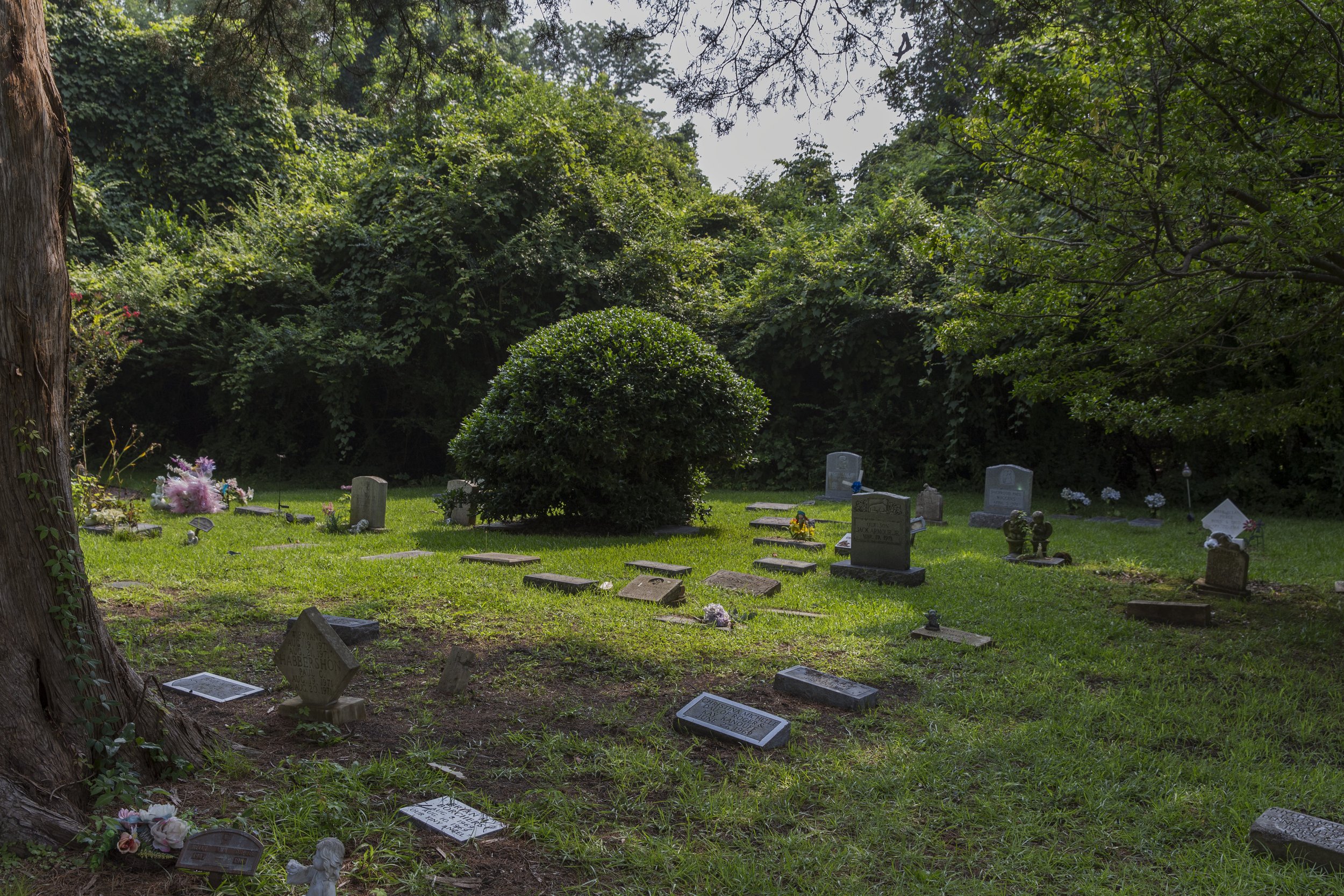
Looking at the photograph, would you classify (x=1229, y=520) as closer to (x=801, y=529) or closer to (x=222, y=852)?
(x=801, y=529)

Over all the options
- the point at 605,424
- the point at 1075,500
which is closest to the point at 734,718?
the point at 605,424

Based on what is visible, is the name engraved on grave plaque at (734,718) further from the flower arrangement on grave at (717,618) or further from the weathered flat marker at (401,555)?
the weathered flat marker at (401,555)

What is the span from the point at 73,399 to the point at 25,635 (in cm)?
858

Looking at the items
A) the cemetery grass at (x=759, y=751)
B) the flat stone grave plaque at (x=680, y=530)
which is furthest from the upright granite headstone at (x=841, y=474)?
the cemetery grass at (x=759, y=751)

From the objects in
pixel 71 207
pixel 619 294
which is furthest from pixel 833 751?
pixel 619 294

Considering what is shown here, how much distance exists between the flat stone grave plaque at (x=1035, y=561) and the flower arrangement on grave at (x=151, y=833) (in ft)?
26.1

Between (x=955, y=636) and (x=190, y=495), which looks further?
(x=190, y=495)

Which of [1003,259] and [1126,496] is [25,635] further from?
[1126,496]

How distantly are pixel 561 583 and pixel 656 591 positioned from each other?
0.84m

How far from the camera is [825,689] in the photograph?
15.3ft

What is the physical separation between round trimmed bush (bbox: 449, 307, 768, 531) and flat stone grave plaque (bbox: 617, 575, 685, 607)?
2995mm

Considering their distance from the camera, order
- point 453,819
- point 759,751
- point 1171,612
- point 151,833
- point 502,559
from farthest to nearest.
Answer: point 502,559
point 1171,612
point 759,751
point 453,819
point 151,833

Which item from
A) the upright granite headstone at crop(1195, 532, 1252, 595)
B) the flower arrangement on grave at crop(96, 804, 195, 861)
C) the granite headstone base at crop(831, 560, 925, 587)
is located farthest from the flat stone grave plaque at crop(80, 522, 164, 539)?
the upright granite headstone at crop(1195, 532, 1252, 595)

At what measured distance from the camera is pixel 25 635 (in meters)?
2.97
